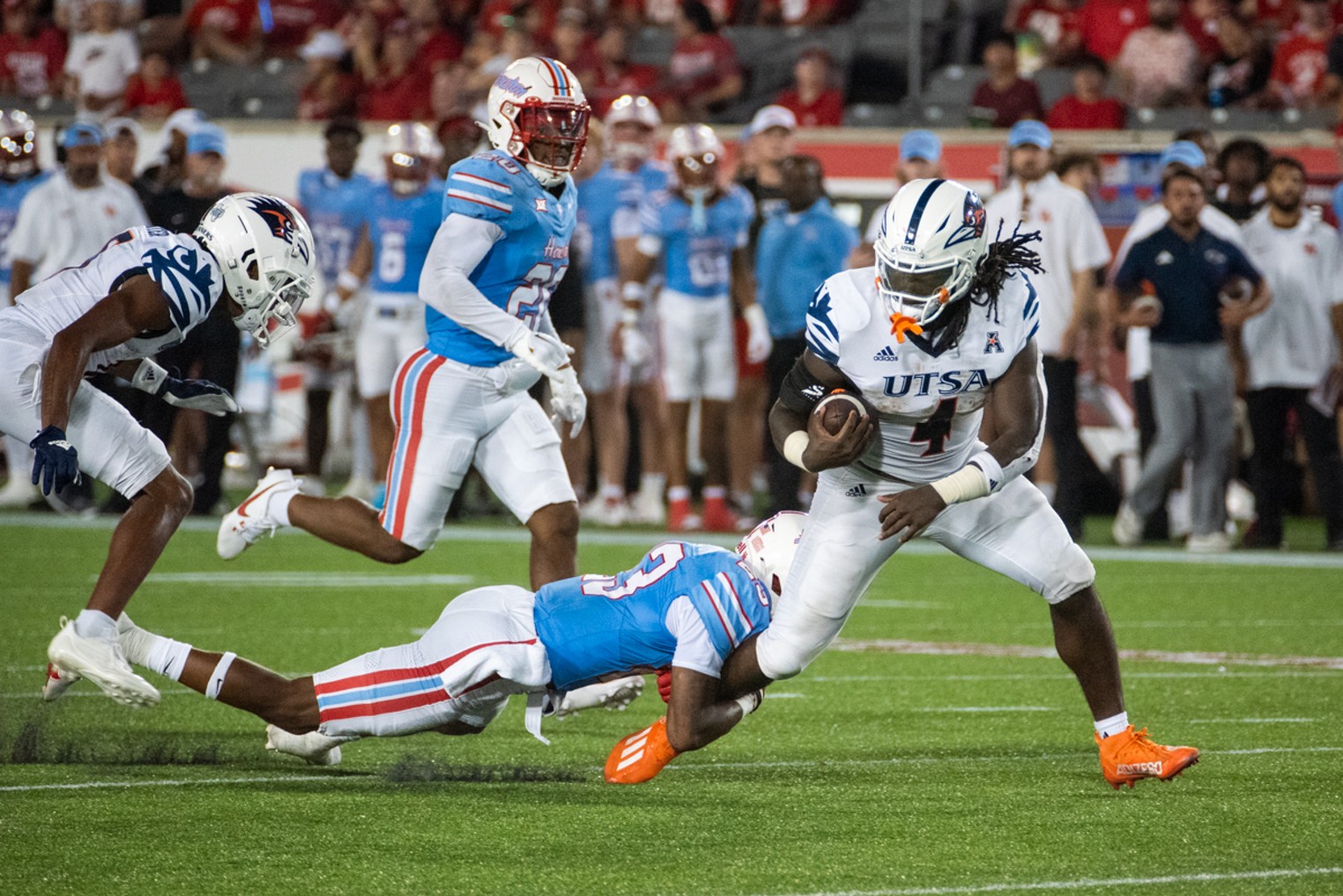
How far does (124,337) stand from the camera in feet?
17.2

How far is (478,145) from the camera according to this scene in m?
11.2

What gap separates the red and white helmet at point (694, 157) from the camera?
1116 cm

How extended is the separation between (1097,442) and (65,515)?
20.5 feet

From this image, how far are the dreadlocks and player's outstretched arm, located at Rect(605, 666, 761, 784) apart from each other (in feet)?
3.23

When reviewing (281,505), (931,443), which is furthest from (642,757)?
(281,505)

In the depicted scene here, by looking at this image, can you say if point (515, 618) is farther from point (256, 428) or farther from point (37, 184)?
point (256, 428)

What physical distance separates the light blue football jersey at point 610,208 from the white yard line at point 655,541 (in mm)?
1619

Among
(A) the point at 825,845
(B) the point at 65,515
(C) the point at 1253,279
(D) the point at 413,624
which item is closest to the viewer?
(A) the point at 825,845

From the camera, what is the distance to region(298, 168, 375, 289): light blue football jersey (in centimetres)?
1227

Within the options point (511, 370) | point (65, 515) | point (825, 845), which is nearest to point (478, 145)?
point (65, 515)

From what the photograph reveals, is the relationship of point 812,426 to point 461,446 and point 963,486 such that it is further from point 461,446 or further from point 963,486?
point 461,446

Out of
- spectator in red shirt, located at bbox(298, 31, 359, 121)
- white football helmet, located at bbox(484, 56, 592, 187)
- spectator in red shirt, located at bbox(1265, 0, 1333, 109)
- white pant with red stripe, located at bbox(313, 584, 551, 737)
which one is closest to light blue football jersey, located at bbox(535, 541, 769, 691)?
white pant with red stripe, located at bbox(313, 584, 551, 737)

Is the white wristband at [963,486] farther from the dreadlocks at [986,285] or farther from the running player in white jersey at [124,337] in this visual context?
the running player in white jersey at [124,337]

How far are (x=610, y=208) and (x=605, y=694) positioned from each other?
22.4ft
